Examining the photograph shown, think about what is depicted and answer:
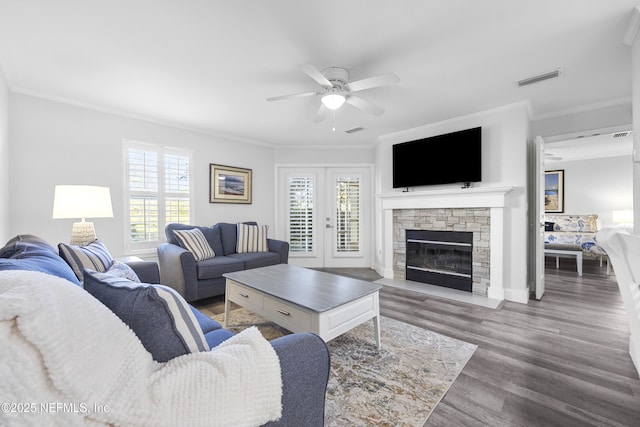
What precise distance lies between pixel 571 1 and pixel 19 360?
9.49ft

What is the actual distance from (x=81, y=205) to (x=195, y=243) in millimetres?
1211

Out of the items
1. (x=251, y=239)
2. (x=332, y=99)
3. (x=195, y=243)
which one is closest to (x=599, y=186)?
(x=332, y=99)

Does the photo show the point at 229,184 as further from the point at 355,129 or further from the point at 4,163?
the point at 4,163

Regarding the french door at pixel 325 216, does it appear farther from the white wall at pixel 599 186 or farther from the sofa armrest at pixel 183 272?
the white wall at pixel 599 186

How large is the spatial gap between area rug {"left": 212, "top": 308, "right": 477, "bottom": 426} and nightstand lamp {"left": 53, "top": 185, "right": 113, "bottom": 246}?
5.58 feet

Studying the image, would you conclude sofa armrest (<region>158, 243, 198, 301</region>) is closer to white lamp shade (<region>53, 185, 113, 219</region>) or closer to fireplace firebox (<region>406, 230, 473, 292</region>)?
white lamp shade (<region>53, 185, 113, 219</region>)

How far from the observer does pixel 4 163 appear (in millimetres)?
2596

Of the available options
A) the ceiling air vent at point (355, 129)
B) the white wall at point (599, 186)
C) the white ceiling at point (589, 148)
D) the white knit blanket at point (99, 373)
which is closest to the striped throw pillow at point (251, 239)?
the ceiling air vent at point (355, 129)

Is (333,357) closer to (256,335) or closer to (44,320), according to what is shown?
(256,335)

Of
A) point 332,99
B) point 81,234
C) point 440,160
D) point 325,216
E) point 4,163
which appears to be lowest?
point 81,234

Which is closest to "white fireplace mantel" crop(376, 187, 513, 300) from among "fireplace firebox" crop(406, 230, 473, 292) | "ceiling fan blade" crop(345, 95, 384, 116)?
"fireplace firebox" crop(406, 230, 473, 292)

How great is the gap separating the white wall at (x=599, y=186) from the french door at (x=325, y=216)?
4976mm

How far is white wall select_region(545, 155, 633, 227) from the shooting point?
568cm

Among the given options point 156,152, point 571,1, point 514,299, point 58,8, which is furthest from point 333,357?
point 156,152
